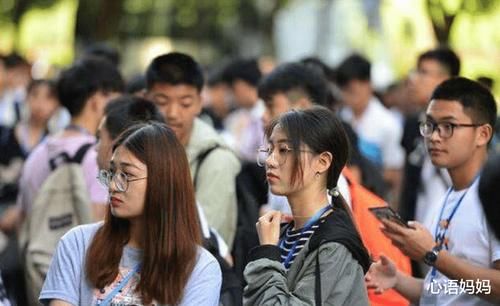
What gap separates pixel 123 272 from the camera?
16.5ft

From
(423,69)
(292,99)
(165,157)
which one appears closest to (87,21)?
(423,69)

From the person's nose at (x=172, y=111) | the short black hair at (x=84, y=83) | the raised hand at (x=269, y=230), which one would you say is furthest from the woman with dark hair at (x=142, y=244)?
the short black hair at (x=84, y=83)

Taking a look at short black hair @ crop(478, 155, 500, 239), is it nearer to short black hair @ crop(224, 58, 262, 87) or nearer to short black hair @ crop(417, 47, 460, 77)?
short black hair @ crop(417, 47, 460, 77)

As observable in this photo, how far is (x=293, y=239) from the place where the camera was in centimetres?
514

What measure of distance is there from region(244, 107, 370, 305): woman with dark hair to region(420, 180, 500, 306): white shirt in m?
0.90

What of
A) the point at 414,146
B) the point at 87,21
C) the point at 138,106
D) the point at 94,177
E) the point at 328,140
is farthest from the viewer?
the point at 87,21

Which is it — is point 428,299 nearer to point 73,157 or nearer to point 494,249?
point 494,249

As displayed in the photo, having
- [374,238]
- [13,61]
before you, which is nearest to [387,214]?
[374,238]

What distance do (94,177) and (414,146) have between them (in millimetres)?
3245

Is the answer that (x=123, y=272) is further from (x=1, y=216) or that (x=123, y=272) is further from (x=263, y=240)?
(x=1, y=216)

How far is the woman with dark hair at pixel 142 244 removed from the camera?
16.4 ft

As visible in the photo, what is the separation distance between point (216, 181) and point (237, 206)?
435 mm

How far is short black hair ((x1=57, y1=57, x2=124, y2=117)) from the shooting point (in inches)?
308

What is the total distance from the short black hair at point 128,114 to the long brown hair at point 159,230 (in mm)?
1196
